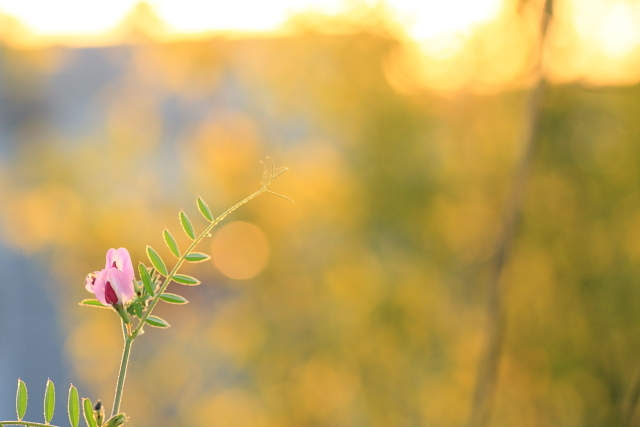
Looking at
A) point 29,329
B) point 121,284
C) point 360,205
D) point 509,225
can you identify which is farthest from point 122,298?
point 29,329

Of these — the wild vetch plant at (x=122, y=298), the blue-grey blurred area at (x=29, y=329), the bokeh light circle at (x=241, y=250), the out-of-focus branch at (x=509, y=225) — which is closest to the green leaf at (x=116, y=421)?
the wild vetch plant at (x=122, y=298)

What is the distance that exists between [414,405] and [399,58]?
1.04 metres

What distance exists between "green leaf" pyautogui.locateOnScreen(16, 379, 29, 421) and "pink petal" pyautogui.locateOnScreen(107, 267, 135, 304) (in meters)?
0.07

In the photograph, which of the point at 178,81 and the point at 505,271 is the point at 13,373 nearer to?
the point at 178,81

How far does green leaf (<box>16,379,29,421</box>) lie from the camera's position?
1.08 feet

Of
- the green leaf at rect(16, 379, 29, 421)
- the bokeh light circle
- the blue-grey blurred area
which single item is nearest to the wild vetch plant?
the green leaf at rect(16, 379, 29, 421)

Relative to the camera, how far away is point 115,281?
0.32 m

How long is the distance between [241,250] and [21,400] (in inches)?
73.1

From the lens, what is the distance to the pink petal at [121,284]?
1.03 feet

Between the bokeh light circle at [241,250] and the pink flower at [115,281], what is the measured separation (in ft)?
5.95

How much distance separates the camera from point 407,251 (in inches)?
74.1

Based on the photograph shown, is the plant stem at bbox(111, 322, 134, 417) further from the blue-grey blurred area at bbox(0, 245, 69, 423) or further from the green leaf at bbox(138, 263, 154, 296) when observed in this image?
the blue-grey blurred area at bbox(0, 245, 69, 423)

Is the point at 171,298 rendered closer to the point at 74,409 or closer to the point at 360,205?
the point at 74,409

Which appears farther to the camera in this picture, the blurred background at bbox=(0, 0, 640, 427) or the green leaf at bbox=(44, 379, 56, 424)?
the blurred background at bbox=(0, 0, 640, 427)
